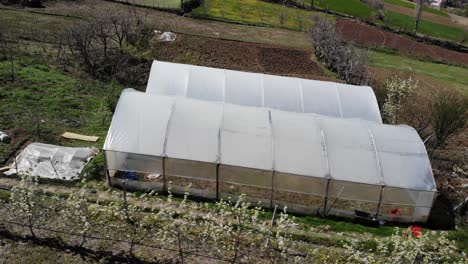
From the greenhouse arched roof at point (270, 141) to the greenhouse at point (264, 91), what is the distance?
2831 mm

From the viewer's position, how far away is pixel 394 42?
41.8m

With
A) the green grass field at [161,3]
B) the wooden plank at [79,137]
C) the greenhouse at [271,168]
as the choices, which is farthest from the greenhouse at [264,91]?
the green grass field at [161,3]

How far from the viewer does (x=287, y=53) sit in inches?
1273

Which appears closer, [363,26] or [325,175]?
[325,175]

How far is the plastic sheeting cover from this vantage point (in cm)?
1455

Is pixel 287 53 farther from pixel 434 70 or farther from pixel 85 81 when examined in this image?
pixel 85 81

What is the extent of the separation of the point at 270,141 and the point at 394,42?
3200cm

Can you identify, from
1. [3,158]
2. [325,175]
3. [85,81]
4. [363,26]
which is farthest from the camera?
[363,26]

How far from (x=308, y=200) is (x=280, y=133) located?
2.61 m

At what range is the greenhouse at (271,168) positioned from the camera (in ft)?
45.8

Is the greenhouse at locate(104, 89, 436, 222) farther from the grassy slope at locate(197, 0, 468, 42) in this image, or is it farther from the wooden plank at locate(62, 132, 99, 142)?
the grassy slope at locate(197, 0, 468, 42)

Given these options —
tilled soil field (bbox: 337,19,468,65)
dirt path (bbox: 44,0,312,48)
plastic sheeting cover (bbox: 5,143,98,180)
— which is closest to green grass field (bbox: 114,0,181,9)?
dirt path (bbox: 44,0,312,48)

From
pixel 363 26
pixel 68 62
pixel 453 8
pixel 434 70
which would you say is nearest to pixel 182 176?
pixel 68 62

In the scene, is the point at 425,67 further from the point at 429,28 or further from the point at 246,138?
the point at 246,138
